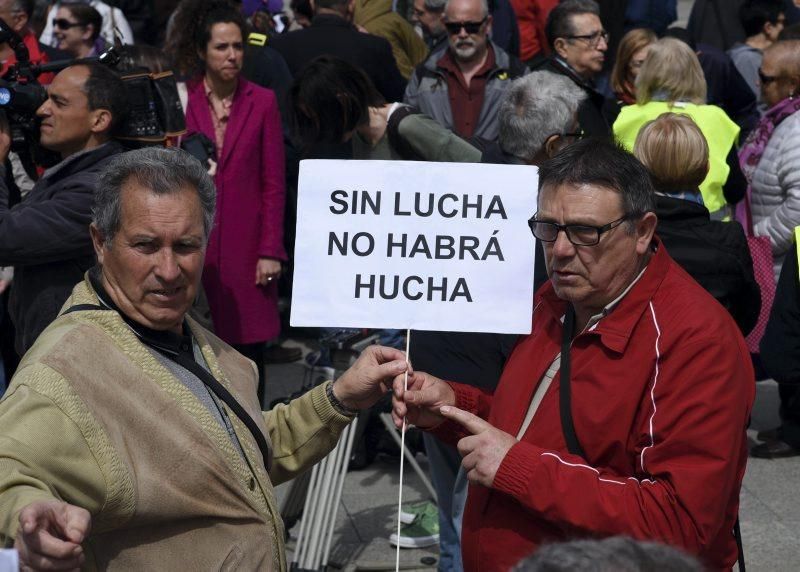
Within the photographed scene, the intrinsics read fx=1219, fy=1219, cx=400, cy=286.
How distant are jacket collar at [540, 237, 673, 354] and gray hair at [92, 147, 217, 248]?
1.02 metres

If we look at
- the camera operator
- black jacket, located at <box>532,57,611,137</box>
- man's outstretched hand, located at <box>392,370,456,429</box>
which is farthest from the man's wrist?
black jacket, located at <box>532,57,611,137</box>

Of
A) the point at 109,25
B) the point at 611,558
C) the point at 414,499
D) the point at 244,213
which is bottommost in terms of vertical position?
the point at 414,499

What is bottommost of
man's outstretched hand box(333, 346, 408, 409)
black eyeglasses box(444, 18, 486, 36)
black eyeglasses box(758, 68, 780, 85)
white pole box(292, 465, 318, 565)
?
white pole box(292, 465, 318, 565)

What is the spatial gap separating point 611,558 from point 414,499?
14.4 ft

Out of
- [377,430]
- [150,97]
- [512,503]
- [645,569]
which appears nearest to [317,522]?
[377,430]

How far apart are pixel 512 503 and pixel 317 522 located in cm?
225

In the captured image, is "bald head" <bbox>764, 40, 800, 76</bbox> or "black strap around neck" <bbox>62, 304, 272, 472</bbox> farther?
"bald head" <bbox>764, 40, 800, 76</bbox>

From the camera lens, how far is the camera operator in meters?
4.37

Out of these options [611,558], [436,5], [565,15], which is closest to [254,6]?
Answer: [436,5]

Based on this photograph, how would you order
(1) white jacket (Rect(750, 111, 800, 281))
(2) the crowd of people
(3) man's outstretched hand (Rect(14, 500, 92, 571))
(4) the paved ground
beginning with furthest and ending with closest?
(1) white jacket (Rect(750, 111, 800, 281)) → (4) the paved ground → (2) the crowd of people → (3) man's outstretched hand (Rect(14, 500, 92, 571))

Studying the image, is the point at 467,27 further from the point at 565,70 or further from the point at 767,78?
the point at 767,78

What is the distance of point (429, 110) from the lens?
6992mm

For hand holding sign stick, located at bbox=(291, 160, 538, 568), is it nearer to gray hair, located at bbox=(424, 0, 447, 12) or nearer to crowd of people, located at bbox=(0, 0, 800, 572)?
crowd of people, located at bbox=(0, 0, 800, 572)

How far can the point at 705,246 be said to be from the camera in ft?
14.8
